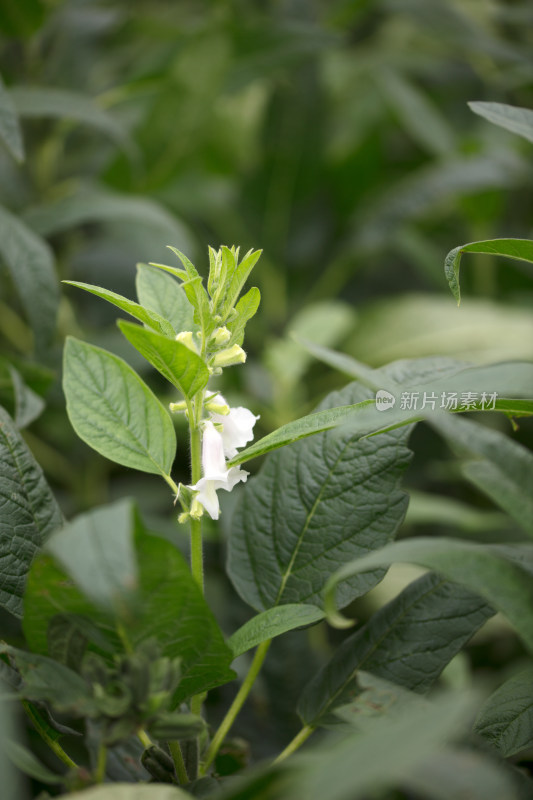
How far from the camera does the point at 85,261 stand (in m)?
1.04

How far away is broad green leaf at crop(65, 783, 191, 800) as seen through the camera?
321 millimetres

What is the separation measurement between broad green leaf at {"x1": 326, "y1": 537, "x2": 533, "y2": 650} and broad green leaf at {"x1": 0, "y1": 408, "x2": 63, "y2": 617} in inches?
7.8

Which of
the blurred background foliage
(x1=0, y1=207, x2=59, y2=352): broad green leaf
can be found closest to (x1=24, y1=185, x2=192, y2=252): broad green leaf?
the blurred background foliage

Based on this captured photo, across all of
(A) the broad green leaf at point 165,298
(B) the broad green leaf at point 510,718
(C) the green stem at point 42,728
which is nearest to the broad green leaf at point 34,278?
(A) the broad green leaf at point 165,298

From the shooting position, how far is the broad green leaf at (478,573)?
1.11 ft

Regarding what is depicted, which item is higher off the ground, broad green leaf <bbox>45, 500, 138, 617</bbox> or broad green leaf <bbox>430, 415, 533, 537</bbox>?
broad green leaf <bbox>430, 415, 533, 537</bbox>

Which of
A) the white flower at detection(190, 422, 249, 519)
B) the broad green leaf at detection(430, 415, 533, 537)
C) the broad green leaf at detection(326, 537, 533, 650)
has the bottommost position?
the white flower at detection(190, 422, 249, 519)

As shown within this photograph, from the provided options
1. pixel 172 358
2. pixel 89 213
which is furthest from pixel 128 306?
pixel 89 213

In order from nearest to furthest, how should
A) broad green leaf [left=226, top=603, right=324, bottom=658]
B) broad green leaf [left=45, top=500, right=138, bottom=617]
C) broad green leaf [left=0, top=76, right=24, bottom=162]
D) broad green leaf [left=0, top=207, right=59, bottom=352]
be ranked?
broad green leaf [left=45, top=500, right=138, bottom=617] < broad green leaf [left=226, top=603, right=324, bottom=658] < broad green leaf [left=0, top=76, right=24, bottom=162] < broad green leaf [left=0, top=207, right=59, bottom=352]

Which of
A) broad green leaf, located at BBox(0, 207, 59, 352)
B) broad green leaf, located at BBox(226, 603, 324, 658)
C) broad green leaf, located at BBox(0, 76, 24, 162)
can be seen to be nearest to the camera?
broad green leaf, located at BBox(226, 603, 324, 658)

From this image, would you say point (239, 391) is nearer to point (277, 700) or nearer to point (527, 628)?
point (277, 700)

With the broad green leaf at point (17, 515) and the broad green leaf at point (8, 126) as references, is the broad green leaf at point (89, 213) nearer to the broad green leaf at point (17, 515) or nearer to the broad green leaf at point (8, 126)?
the broad green leaf at point (8, 126)

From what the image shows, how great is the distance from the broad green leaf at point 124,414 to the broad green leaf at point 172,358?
0.03m

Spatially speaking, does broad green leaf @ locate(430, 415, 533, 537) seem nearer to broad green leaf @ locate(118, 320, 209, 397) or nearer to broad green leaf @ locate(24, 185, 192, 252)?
broad green leaf @ locate(118, 320, 209, 397)
